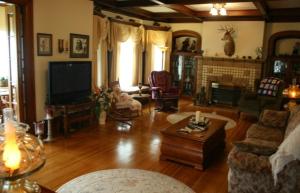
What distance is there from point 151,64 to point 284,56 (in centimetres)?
395

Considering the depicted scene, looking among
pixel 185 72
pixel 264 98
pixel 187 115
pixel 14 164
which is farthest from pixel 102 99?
pixel 185 72

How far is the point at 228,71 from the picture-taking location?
8172 millimetres

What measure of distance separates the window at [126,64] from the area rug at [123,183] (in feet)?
14.4

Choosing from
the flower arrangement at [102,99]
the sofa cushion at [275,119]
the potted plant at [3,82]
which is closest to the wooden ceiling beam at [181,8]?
the flower arrangement at [102,99]

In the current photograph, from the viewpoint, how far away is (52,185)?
3105mm

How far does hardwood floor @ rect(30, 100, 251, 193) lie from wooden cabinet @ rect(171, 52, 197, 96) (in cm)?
363

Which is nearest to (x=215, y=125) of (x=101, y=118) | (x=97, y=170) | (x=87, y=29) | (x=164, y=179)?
(x=164, y=179)

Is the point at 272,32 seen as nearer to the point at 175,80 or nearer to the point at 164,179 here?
the point at 175,80

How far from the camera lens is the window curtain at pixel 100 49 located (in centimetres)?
598

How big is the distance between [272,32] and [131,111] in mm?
4910

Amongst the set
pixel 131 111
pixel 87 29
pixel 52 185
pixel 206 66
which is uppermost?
pixel 87 29

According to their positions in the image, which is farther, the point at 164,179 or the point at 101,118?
the point at 101,118

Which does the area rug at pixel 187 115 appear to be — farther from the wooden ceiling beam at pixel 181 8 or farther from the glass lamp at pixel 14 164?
the glass lamp at pixel 14 164

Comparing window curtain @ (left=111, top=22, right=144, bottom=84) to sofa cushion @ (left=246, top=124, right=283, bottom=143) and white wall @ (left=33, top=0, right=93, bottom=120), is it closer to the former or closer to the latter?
white wall @ (left=33, top=0, right=93, bottom=120)
